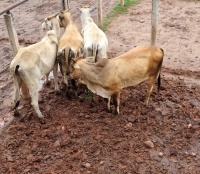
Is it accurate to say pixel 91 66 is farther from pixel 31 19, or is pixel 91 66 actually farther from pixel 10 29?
pixel 31 19

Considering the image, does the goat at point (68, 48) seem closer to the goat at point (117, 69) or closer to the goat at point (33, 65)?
the goat at point (33, 65)

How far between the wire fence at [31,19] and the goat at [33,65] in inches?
78.9

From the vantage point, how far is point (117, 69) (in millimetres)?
4973

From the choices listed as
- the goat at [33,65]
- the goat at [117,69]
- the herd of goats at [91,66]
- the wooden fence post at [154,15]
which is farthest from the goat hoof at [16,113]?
the wooden fence post at [154,15]

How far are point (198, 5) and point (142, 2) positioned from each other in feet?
6.45

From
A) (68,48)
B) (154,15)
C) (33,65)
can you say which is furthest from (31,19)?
(33,65)

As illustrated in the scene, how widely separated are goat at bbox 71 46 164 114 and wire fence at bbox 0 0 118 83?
267 centimetres

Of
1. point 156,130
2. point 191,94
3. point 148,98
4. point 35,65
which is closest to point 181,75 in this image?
point 191,94

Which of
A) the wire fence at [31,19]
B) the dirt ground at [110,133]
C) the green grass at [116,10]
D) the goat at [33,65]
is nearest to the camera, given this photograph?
the dirt ground at [110,133]

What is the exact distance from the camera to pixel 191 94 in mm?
5766

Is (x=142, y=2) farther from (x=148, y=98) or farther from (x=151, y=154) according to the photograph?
(x=151, y=154)

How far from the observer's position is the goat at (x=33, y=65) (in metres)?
4.82

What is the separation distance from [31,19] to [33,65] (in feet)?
18.4

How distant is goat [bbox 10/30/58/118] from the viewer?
15.8ft
